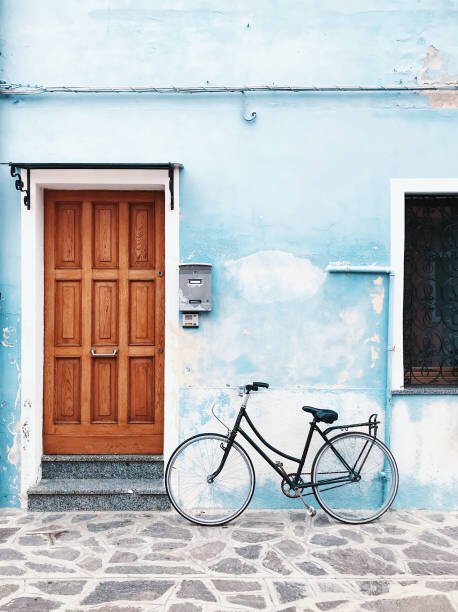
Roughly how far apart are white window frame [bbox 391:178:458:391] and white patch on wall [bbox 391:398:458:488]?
0.30 m

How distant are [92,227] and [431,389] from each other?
140 inches

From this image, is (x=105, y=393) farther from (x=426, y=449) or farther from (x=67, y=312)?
(x=426, y=449)

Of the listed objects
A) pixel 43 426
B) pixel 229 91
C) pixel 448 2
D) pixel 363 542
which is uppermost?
pixel 448 2

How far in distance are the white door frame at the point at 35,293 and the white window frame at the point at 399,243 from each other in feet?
6.61

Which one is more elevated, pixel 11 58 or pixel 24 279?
pixel 11 58

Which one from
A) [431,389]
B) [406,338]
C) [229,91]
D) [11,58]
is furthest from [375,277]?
[11,58]

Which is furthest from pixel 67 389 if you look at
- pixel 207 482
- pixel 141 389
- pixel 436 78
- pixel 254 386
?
pixel 436 78

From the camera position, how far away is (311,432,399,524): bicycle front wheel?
5.37 m

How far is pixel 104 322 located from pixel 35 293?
0.70 m

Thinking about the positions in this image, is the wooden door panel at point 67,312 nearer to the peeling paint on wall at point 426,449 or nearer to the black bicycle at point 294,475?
the black bicycle at point 294,475

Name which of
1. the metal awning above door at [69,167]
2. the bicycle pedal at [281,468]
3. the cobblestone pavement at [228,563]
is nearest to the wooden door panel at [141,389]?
the cobblestone pavement at [228,563]

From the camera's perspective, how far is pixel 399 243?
18.7 feet

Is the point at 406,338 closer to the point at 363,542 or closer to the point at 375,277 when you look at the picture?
the point at 375,277

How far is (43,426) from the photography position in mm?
5910
